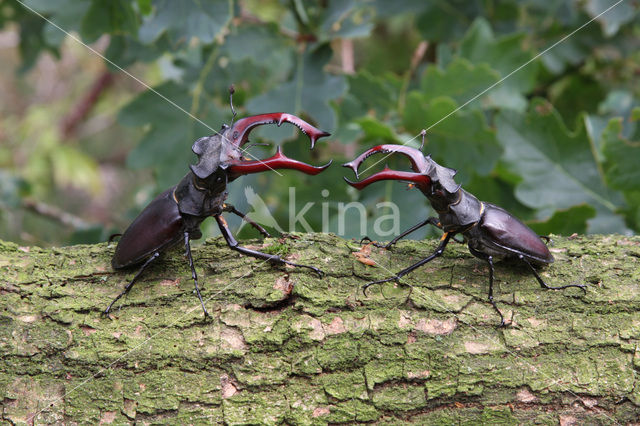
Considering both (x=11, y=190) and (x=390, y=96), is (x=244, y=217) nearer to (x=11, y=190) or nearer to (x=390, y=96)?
(x=390, y=96)

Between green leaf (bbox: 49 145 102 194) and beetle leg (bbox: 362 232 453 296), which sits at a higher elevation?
green leaf (bbox: 49 145 102 194)

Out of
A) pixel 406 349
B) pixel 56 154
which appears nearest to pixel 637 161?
pixel 406 349

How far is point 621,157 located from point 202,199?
1.94m

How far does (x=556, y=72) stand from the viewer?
3820 millimetres

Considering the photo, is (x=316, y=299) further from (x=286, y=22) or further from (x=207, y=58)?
(x=286, y=22)

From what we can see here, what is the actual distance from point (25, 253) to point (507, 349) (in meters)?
1.72

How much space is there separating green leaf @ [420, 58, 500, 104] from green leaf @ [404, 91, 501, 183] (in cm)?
10

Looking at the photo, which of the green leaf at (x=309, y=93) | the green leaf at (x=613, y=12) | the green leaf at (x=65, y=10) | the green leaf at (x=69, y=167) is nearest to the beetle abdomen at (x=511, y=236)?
the green leaf at (x=309, y=93)

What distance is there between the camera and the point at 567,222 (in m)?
2.66

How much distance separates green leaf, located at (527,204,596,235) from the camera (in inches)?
103

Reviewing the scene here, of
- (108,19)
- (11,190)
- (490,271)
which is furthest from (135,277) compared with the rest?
(11,190)

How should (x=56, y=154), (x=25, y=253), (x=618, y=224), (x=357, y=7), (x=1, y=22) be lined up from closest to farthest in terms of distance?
(x=25, y=253) < (x=618, y=224) < (x=357, y=7) < (x=1, y=22) < (x=56, y=154)

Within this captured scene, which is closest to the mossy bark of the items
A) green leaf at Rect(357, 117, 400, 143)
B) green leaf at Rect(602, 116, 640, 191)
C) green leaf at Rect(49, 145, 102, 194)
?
green leaf at Rect(602, 116, 640, 191)

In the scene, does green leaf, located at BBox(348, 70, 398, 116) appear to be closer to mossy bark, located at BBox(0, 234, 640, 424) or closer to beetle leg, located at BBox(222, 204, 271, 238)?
beetle leg, located at BBox(222, 204, 271, 238)
